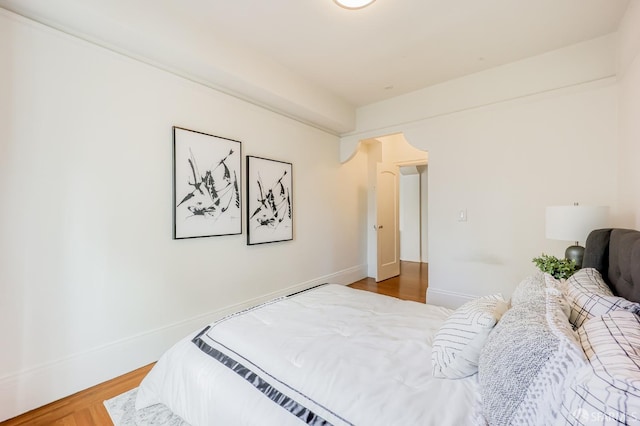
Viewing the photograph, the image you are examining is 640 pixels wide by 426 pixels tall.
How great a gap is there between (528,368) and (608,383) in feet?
A: 0.64

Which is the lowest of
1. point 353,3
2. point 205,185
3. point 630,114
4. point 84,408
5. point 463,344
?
point 84,408

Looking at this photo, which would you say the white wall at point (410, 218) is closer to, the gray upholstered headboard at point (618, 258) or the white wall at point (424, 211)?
the white wall at point (424, 211)

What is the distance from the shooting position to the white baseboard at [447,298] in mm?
3362

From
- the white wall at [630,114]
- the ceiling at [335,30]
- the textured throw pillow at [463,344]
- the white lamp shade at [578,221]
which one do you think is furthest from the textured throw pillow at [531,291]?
the ceiling at [335,30]

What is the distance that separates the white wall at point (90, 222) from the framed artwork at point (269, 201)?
316mm

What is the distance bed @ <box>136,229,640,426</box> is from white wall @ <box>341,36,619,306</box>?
134 centimetres

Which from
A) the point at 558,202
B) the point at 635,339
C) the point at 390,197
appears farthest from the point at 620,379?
the point at 390,197

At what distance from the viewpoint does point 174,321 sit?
249 centimetres

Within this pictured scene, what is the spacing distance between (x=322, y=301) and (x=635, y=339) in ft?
4.97

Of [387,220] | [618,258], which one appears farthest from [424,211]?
[618,258]

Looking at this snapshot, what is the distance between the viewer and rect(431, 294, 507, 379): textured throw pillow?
103cm

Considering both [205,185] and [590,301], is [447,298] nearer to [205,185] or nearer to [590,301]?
[590,301]

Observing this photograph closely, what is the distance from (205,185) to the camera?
8.64ft

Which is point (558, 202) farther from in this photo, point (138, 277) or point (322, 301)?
point (138, 277)
